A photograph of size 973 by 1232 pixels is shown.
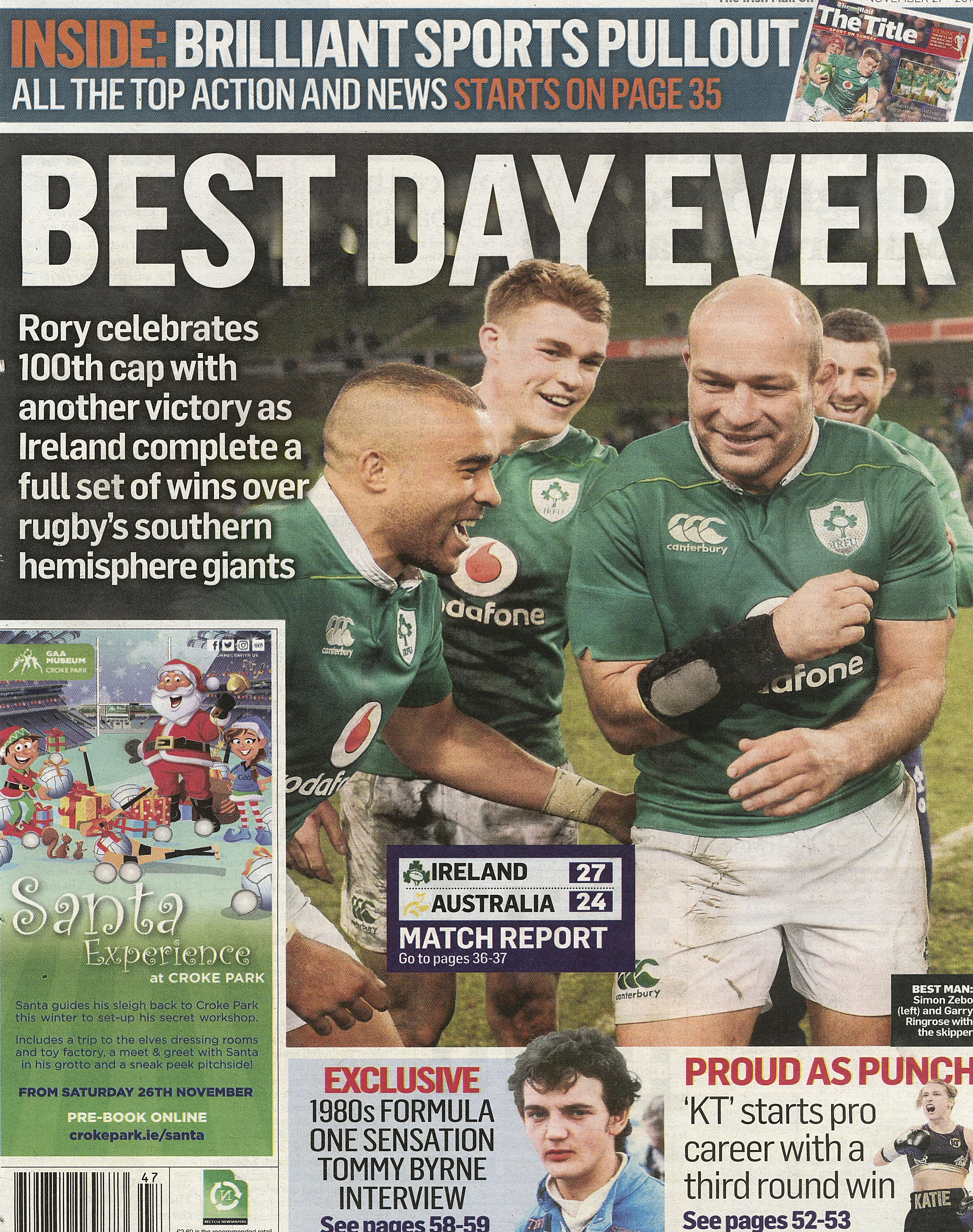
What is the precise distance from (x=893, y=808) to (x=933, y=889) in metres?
0.23

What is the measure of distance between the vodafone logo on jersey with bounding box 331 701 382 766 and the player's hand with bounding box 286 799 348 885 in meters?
0.12

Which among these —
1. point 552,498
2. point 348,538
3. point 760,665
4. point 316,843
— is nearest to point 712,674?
point 760,665

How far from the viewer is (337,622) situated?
10.4 ft

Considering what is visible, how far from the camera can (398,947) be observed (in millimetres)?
3193

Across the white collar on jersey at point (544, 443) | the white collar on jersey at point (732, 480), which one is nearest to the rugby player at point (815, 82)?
the white collar on jersey at point (732, 480)

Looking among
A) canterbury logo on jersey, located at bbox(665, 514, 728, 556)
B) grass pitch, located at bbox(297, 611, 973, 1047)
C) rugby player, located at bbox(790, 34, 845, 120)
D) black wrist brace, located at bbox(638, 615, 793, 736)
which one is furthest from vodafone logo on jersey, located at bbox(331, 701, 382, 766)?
rugby player, located at bbox(790, 34, 845, 120)

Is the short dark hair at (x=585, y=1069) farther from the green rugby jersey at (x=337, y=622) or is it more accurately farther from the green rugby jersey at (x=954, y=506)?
the green rugby jersey at (x=954, y=506)

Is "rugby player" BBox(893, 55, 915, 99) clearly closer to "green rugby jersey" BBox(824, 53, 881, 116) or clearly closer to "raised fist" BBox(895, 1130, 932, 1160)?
"green rugby jersey" BBox(824, 53, 881, 116)

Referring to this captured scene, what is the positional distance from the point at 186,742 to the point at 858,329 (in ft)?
6.28

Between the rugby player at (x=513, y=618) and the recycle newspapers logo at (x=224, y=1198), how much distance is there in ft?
1.81

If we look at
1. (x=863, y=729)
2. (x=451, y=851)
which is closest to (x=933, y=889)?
(x=863, y=729)

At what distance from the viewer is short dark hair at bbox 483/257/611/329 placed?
317cm

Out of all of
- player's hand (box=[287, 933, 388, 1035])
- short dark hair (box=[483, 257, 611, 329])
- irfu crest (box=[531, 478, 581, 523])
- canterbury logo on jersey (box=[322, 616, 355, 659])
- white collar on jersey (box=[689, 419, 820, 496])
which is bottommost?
player's hand (box=[287, 933, 388, 1035])

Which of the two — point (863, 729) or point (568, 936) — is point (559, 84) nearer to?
point (863, 729)
